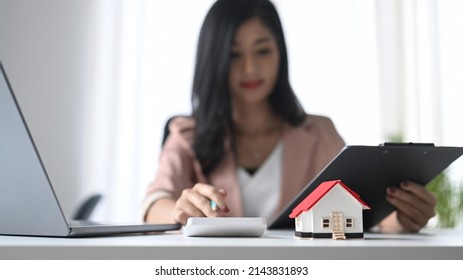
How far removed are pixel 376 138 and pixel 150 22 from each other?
5.41ft

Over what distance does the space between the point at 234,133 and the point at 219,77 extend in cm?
22

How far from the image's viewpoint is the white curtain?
11.3 feet

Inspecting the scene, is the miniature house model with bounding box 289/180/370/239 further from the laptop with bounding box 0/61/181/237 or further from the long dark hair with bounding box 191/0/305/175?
the long dark hair with bounding box 191/0/305/175

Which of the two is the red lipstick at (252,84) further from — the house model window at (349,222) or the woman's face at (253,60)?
the house model window at (349,222)

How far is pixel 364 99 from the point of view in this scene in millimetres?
3656

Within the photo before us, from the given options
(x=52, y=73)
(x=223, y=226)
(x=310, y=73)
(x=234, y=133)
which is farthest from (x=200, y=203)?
(x=52, y=73)

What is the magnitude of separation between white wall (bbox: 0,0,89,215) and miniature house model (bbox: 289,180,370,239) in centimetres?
294

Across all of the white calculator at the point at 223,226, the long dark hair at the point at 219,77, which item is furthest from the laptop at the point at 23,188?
the long dark hair at the point at 219,77

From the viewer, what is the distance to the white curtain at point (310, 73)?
345cm

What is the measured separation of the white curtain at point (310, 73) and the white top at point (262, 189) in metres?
1.88

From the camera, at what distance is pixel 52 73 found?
3541 millimetres

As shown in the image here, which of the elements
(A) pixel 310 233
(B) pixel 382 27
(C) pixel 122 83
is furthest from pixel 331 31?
(A) pixel 310 233
